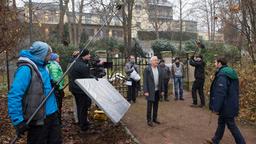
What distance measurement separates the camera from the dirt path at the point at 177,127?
7668 mm

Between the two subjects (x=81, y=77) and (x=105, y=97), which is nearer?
(x=105, y=97)

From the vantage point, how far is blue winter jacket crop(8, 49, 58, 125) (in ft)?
13.5

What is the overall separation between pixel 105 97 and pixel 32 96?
2907 mm

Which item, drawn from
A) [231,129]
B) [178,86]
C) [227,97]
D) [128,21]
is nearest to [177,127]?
[231,129]

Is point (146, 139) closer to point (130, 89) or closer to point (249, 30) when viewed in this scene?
point (130, 89)

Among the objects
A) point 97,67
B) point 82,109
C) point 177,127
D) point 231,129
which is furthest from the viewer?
point 97,67

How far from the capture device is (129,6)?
22.5 meters

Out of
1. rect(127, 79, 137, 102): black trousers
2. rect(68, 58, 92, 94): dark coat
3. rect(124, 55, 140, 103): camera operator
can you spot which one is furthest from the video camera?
rect(127, 79, 137, 102): black trousers

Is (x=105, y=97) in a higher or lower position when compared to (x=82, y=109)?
higher

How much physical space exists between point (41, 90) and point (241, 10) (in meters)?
9.02

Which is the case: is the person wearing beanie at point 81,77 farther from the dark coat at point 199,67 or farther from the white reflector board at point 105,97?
the dark coat at point 199,67

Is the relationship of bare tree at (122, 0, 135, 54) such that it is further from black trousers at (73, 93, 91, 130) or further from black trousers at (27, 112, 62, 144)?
black trousers at (27, 112, 62, 144)

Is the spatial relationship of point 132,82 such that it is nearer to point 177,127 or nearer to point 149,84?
point 149,84

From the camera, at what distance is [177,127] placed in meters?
8.82
